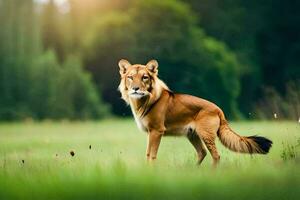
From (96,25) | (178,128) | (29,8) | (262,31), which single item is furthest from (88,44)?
(178,128)

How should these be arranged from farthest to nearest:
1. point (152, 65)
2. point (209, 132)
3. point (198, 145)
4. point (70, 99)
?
point (70, 99), point (198, 145), point (209, 132), point (152, 65)

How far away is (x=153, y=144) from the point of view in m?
12.2

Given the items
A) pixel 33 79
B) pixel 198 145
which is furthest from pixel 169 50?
pixel 198 145

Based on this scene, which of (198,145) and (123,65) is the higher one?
(123,65)

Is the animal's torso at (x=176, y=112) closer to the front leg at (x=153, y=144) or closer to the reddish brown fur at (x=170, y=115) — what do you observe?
the reddish brown fur at (x=170, y=115)

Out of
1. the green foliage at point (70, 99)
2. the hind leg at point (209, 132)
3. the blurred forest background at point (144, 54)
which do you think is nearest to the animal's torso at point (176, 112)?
the hind leg at point (209, 132)

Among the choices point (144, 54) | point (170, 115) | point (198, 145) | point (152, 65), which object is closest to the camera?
point (152, 65)

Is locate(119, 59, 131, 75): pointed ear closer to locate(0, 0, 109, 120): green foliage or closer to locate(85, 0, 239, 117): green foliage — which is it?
locate(0, 0, 109, 120): green foliage

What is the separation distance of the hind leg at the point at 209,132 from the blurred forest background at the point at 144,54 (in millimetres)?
24383

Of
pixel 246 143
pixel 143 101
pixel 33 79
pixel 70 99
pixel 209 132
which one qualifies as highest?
pixel 33 79

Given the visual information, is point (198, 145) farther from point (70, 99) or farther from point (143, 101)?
point (70, 99)

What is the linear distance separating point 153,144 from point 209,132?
2.82 feet

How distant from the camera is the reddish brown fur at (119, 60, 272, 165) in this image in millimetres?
12094

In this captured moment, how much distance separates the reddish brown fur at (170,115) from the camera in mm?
12094
